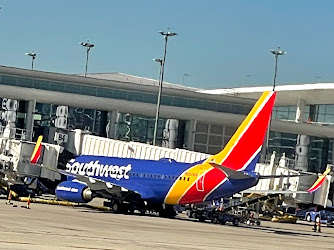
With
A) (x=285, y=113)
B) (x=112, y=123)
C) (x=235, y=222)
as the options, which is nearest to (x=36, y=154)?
(x=235, y=222)

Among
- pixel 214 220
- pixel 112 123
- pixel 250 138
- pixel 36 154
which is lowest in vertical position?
pixel 214 220

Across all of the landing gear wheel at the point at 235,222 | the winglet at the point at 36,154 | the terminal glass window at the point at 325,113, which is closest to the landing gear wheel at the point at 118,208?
the landing gear wheel at the point at 235,222

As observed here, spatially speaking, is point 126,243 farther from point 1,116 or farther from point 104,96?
point 1,116

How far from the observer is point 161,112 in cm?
8456

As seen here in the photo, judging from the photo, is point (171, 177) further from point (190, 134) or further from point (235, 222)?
point (190, 134)

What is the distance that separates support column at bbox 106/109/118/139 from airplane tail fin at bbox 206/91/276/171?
125 feet

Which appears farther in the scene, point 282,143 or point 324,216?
point 282,143

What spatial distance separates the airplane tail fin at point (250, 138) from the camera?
44.4 metres

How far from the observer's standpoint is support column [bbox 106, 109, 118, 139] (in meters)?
82.9

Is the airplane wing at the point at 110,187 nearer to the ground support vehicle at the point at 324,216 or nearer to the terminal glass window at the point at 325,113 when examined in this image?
the ground support vehicle at the point at 324,216

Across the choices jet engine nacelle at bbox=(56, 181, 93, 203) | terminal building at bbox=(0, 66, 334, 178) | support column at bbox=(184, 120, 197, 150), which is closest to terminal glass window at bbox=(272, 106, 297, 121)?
terminal building at bbox=(0, 66, 334, 178)

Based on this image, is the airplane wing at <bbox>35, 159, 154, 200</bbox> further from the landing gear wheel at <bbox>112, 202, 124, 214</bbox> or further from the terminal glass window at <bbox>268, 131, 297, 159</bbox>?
the terminal glass window at <bbox>268, 131, 297, 159</bbox>

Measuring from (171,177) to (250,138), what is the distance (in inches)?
232

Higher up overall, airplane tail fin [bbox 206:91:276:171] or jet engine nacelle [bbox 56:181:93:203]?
airplane tail fin [bbox 206:91:276:171]
